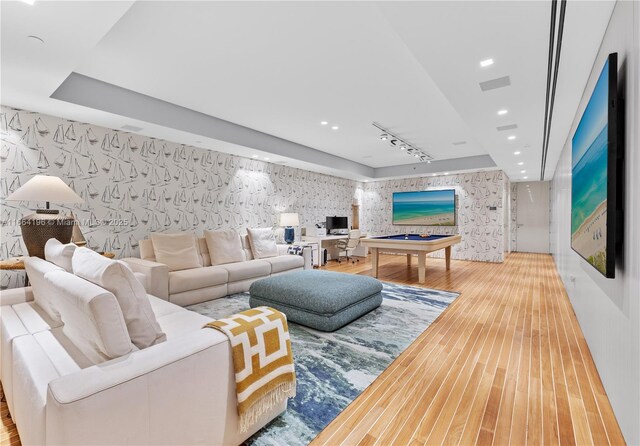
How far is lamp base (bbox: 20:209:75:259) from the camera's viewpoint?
2.86 meters

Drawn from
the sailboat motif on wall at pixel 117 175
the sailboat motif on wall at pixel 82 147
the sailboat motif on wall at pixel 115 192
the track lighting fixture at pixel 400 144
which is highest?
the track lighting fixture at pixel 400 144

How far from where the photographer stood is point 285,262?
535cm

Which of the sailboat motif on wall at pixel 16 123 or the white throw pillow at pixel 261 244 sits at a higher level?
the sailboat motif on wall at pixel 16 123

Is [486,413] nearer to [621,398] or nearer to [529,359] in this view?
[621,398]

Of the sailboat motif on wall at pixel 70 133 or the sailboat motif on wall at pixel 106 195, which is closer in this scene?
the sailboat motif on wall at pixel 70 133

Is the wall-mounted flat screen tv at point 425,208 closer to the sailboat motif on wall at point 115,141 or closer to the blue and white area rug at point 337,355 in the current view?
the blue and white area rug at point 337,355

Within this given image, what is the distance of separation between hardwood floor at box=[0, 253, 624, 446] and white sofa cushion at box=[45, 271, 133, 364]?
832 millimetres

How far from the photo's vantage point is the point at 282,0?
6.97 ft

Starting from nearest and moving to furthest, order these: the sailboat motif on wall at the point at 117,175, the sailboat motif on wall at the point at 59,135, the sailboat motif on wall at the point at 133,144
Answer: the sailboat motif on wall at the point at 59,135
the sailboat motif on wall at the point at 117,175
the sailboat motif on wall at the point at 133,144

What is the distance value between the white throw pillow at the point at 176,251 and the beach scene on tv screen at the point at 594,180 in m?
4.50

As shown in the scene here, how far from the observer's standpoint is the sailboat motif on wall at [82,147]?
3852 mm

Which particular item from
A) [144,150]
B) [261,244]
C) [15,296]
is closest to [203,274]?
[261,244]

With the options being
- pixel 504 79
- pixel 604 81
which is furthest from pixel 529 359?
pixel 504 79

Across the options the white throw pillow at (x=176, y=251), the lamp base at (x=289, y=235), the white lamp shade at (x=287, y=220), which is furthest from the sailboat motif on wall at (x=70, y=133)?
the lamp base at (x=289, y=235)
